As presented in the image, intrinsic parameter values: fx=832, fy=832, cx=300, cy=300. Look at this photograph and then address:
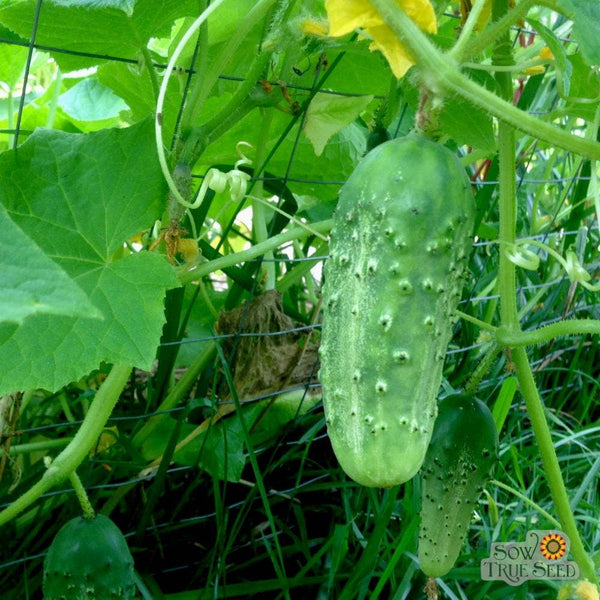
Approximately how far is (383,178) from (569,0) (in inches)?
9.1

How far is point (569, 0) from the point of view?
71 cm

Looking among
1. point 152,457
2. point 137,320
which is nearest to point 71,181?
point 137,320

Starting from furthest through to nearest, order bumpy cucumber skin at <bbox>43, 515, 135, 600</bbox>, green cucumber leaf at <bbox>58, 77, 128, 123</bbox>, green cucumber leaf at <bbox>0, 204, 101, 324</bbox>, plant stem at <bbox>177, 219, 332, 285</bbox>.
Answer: green cucumber leaf at <bbox>58, 77, 128, 123</bbox>, plant stem at <bbox>177, 219, 332, 285</bbox>, bumpy cucumber skin at <bbox>43, 515, 135, 600</bbox>, green cucumber leaf at <bbox>0, 204, 101, 324</bbox>

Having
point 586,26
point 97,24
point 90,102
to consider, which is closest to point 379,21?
point 586,26

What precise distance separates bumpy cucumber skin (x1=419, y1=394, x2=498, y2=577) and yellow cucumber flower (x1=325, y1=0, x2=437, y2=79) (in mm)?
434

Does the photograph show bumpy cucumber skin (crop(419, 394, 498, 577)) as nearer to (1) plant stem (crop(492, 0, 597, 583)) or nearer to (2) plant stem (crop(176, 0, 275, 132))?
(1) plant stem (crop(492, 0, 597, 583))

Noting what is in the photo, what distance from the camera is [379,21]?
68 centimetres

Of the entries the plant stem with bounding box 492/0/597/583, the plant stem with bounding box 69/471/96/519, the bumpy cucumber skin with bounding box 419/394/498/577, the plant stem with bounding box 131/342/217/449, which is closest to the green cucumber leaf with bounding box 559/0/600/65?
the plant stem with bounding box 492/0/597/583

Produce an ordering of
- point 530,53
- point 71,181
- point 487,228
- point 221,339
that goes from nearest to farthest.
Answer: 1. point 71,181
2. point 530,53
3. point 221,339
4. point 487,228

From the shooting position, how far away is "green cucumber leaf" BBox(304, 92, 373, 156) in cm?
121

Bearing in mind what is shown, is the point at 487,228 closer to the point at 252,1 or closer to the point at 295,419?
the point at 295,419
